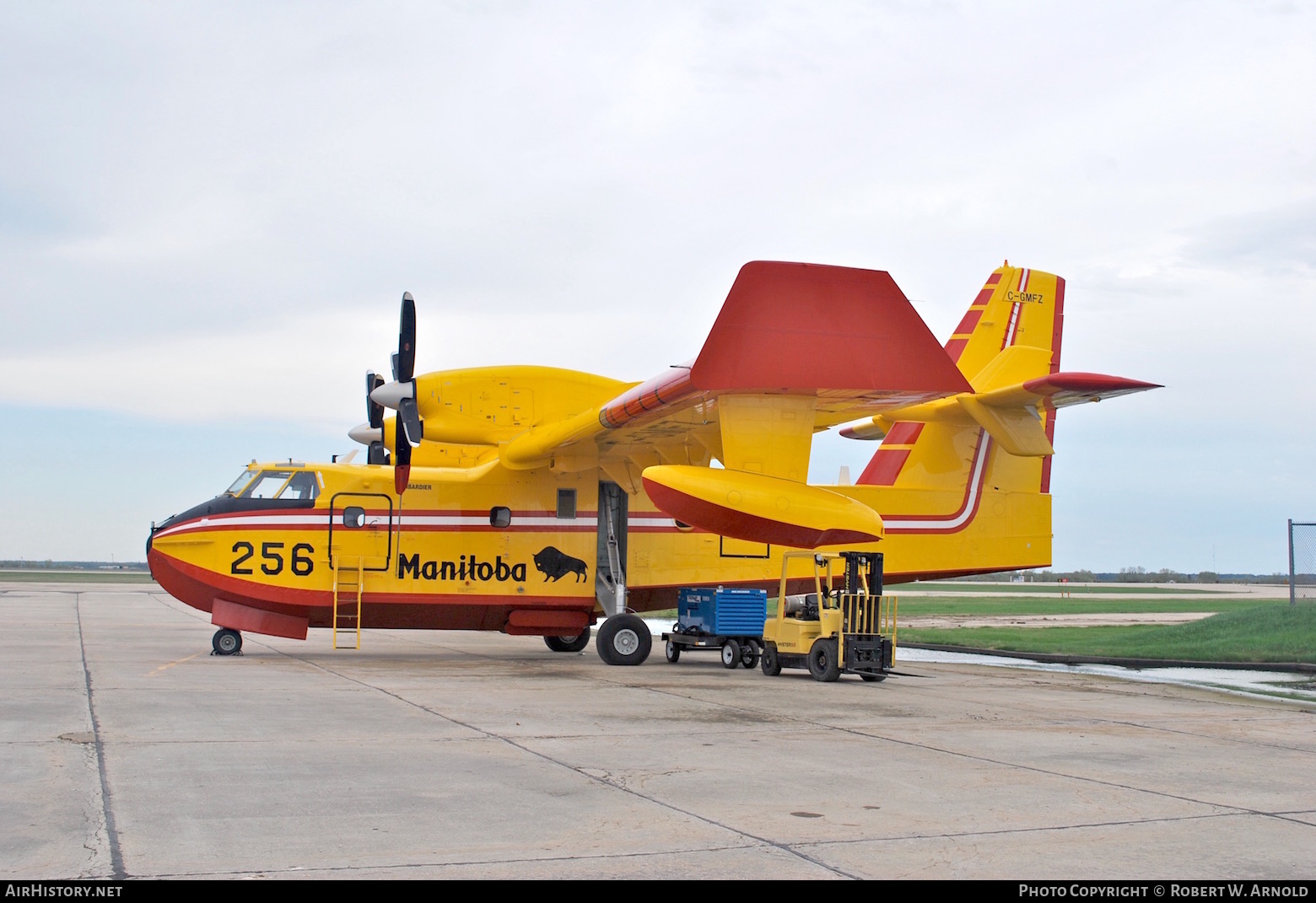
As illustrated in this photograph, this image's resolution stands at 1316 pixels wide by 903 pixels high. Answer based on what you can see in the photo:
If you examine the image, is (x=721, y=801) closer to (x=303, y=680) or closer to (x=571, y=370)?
(x=303, y=680)

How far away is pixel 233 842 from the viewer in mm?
5863

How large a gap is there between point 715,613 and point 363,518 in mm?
5912

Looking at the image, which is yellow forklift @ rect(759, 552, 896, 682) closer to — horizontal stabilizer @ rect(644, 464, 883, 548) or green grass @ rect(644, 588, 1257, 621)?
horizontal stabilizer @ rect(644, 464, 883, 548)

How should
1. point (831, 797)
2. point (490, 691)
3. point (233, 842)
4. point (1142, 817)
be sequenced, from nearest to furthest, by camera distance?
point (233, 842) < point (1142, 817) < point (831, 797) < point (490, 691)

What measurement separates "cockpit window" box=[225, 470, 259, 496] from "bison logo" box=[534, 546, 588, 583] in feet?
15.8

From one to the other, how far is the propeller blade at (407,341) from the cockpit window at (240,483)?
128 inches

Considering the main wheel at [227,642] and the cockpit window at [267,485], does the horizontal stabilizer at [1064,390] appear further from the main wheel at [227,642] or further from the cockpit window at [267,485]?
the main wheel at [227,642]

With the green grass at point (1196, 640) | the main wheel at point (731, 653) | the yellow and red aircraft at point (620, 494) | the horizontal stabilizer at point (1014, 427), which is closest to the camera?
the yellow and red aircraft at point (620, 494)

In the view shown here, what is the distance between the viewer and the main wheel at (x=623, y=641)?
17.9m

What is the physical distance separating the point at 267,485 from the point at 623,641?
634cm

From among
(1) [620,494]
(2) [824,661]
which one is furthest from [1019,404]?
(1) [620,494]

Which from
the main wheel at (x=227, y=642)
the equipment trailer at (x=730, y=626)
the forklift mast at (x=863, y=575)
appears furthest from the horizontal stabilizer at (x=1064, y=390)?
the main wheel at (x=227, y=642)

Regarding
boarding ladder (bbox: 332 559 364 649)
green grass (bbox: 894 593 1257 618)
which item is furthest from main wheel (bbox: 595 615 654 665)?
green grass (bbox: 894 593 1257 618)
